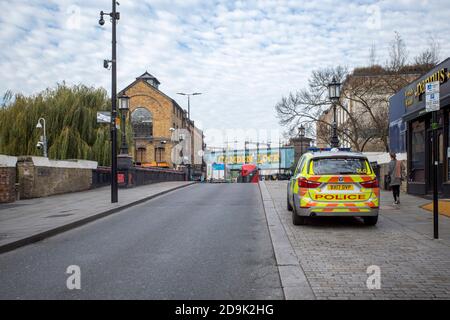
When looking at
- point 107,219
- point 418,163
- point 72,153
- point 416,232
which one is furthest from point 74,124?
point 416,232

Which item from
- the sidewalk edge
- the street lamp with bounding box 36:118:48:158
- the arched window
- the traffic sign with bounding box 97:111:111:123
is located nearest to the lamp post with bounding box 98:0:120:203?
the traffic sign with bounding box 97:111:111:123

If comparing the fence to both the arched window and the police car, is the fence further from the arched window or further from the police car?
the arched window

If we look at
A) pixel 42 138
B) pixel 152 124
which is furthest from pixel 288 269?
Result: pixel 152 124

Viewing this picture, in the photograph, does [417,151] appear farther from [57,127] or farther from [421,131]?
[57,127]

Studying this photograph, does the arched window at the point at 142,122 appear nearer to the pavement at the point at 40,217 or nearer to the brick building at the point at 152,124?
the brick building at the point at 152,124

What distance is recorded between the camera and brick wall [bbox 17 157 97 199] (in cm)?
1633

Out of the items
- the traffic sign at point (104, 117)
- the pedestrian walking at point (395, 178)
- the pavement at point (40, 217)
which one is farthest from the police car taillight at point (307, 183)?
the traffic sign at point (104, 117)

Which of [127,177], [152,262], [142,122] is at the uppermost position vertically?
[142,122]

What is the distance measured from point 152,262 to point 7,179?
10668 millimetres

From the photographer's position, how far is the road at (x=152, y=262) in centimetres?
473

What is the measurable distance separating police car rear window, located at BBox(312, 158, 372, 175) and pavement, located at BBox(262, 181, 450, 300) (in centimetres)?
119

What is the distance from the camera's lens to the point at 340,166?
29.6ft

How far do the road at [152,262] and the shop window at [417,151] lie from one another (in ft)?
27.5

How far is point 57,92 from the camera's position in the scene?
102ft
